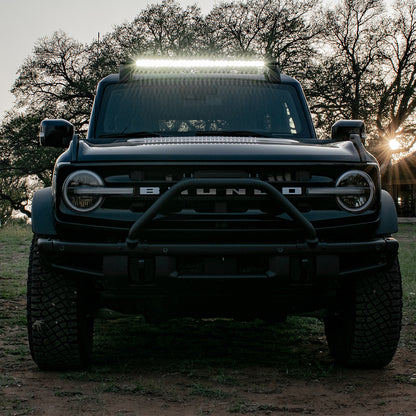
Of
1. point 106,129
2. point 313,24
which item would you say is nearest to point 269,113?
point 106,129

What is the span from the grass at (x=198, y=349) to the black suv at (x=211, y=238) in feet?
1.23

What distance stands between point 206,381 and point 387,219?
1.43 m

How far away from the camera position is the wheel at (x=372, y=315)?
4414mm

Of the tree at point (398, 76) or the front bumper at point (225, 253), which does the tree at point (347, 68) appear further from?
the front bumper at point (225, 253)

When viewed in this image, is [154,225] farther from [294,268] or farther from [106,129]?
[106,129]

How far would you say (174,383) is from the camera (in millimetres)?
4277

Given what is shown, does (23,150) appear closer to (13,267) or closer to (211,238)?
(13,267)

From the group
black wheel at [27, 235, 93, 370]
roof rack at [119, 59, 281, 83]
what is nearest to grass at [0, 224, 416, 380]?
black wheel at [27, 235, 93, 370]

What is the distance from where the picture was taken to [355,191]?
13.4 feet

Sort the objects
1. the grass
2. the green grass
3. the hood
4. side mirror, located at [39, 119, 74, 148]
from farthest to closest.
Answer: the green grass → side mirror, located at [39, 119, 74, 148] → the grass → the hood

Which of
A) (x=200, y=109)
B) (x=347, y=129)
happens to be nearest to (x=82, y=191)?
(x=200, y=109)

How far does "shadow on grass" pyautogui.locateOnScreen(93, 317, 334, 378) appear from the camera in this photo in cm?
484

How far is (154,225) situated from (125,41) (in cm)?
2950

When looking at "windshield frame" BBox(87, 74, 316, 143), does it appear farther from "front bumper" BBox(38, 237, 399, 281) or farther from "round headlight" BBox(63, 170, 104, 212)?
"front bumper" BBox(38, 237, 399, 281)
